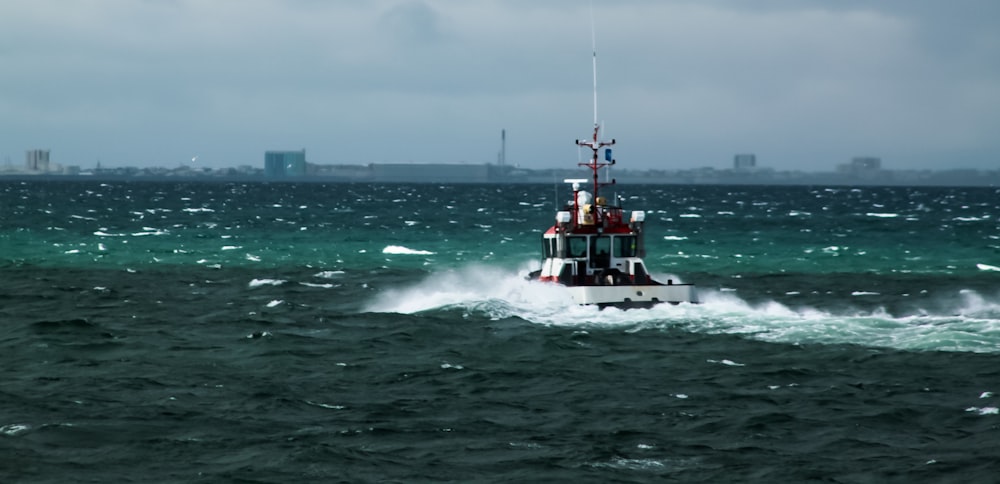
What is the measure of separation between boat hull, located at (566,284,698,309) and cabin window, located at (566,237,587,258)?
208 centimetres

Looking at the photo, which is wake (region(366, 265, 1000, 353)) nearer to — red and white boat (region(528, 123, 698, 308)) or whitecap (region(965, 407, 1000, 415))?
red and white boat (region(528, 123, 698, 308))

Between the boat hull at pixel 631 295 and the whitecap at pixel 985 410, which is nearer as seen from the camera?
the whitecap at pixel 985 410

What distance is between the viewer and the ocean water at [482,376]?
2155 centimetres

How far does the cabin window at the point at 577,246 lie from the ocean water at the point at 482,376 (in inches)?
53.6

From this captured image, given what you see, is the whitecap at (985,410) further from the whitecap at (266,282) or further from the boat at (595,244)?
the whitecap at (266,282)

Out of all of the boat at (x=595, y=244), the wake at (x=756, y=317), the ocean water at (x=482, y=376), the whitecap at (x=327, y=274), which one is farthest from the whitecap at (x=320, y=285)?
the boat at (x=595, y=244)

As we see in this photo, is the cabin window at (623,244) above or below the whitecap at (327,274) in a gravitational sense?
above

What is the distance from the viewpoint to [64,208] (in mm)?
131750

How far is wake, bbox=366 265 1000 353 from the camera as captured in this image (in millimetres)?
34438

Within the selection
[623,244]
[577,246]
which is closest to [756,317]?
[623,244]

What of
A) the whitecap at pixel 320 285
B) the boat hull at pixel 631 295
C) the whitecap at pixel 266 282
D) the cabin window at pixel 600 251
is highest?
the cabin window at pixel 600 251

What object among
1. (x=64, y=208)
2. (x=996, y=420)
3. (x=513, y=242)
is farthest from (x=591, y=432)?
(x=64, y=208)

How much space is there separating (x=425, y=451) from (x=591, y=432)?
126 inches

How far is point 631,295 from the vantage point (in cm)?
3781
